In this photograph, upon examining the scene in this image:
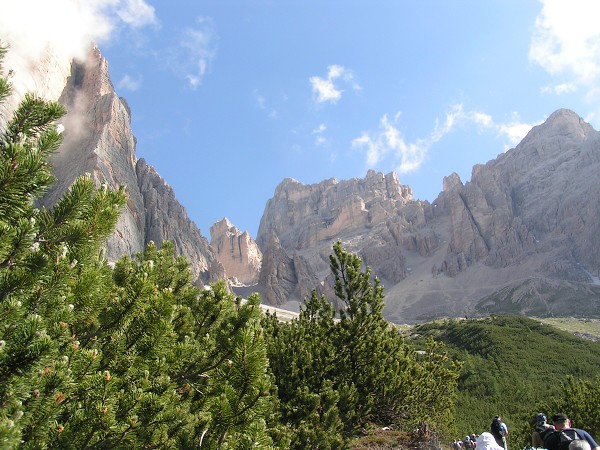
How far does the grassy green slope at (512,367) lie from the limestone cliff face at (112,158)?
66614 mm

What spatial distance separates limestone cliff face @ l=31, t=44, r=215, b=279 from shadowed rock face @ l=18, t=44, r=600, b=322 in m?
0.31

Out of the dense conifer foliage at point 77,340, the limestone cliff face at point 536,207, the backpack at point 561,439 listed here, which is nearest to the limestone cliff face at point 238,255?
the limestone cliff face at point 536,207

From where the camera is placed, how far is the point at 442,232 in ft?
611

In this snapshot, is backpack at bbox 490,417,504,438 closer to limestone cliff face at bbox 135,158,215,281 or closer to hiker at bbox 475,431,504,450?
hiker at bbox 475,431,504,450

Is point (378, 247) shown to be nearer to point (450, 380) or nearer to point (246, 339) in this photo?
point (450, 380)

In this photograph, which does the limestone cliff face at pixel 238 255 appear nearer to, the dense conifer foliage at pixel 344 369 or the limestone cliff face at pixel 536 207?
the limestone cliff face at pixel 536 207

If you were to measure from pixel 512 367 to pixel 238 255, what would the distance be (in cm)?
13786

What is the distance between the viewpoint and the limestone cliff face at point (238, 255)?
176 m

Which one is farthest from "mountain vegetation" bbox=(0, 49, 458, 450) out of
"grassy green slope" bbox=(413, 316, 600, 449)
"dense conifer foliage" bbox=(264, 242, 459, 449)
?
"grassy green slope" bbox=(413, 316, 600, 449)

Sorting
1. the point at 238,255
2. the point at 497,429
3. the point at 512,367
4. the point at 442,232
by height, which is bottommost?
the point at 497,429

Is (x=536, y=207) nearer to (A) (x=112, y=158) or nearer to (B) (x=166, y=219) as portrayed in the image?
(B) (x=166, y=219)

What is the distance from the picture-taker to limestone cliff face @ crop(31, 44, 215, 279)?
93000 millimetres

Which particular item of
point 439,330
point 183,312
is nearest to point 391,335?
point 183,312

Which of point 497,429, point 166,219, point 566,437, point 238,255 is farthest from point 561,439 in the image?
point 238,255
